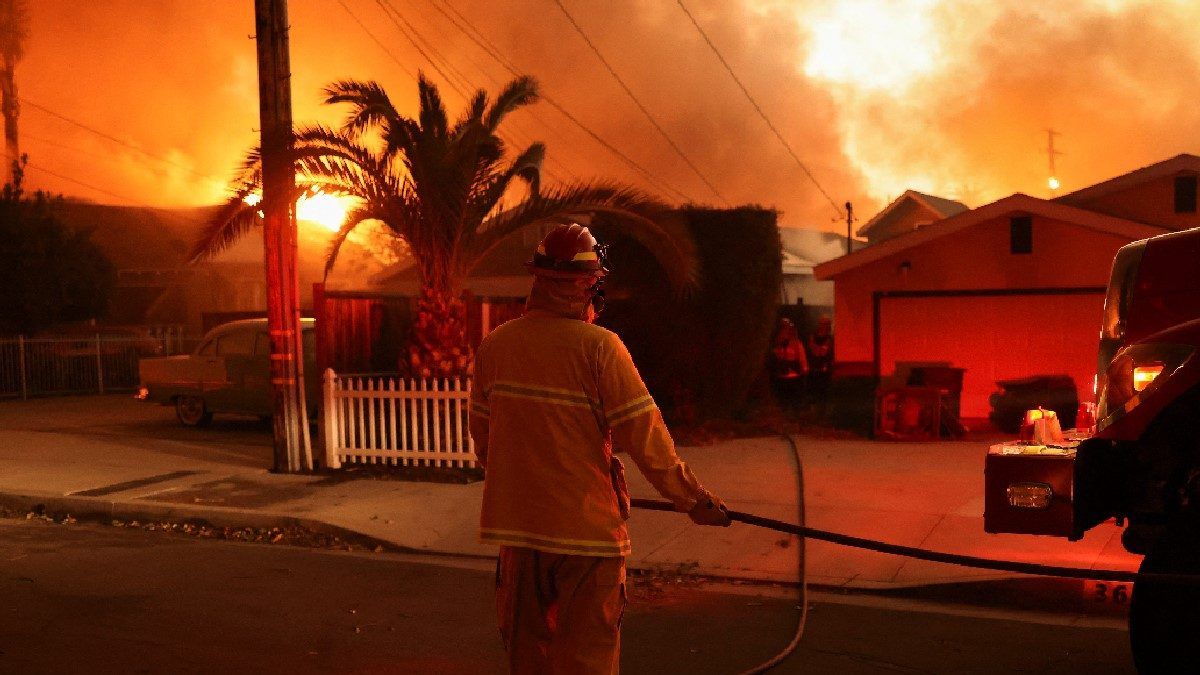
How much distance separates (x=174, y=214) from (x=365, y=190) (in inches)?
1525

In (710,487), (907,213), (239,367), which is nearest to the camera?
(710,487)

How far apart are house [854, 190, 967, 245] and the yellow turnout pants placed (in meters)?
30.9

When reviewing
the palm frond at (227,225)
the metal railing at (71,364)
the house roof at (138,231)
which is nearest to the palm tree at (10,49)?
the house roof at (138,231)

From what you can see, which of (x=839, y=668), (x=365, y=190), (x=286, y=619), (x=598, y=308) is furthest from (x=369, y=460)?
(x=598, y=308)

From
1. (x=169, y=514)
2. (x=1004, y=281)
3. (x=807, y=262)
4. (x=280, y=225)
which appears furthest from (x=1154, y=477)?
(x=807, y=262)

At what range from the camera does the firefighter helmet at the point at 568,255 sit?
3889 mm

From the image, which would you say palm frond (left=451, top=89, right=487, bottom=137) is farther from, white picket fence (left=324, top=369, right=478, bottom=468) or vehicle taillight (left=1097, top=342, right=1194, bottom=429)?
vehicle taillight (left=1097, top=342, right=1194, bottom=429)

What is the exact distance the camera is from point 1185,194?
1627 cm

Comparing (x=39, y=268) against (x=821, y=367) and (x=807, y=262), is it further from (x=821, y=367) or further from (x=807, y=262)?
(x=821, y=367)

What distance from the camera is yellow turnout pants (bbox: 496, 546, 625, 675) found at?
372 cm

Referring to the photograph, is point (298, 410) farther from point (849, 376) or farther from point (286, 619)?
point (849, 376)

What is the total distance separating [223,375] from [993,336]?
35.3 feet

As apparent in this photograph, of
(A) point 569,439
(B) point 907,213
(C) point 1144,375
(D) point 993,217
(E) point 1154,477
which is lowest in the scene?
(E) point 1154,477

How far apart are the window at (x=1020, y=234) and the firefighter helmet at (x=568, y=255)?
529 inches
